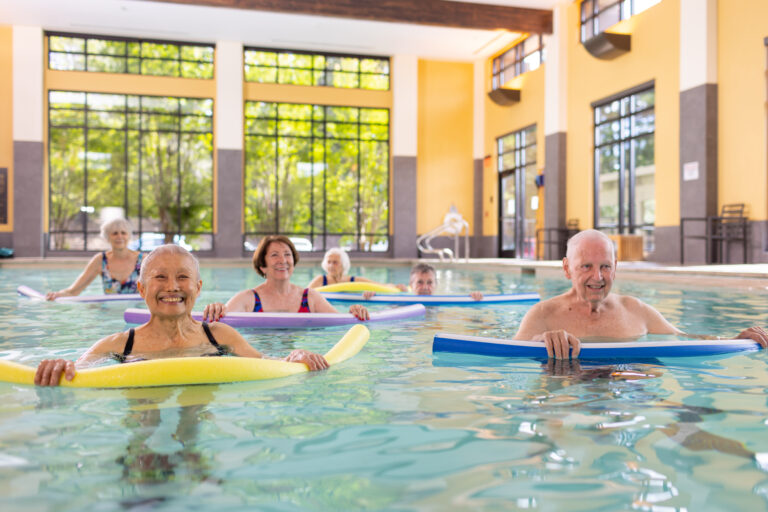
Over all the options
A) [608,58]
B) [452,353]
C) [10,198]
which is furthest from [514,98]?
[452,353]

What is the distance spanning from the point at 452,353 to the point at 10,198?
1832cm

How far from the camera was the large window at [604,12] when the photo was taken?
1442 cm

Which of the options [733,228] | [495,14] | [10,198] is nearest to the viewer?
[733,228]

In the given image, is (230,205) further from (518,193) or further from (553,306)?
(553,306)

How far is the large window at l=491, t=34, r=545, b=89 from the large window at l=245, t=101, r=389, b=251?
3.69 m

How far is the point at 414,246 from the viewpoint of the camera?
21.6 m

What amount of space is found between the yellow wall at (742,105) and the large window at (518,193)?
6.82 m

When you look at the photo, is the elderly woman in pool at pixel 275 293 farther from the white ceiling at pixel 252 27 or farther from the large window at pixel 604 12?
the white ceiling at pixel 252 27

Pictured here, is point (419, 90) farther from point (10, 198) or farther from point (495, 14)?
point (10, 198)

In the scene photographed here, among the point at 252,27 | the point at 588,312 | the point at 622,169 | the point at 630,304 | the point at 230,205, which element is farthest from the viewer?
the point at 230,205

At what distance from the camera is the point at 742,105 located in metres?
11.9

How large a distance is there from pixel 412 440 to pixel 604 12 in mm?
15410

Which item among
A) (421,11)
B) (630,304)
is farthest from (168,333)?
(421,11)

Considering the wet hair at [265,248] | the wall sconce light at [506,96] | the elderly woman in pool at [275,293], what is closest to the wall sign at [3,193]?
the wall sconce light at [506,96]
